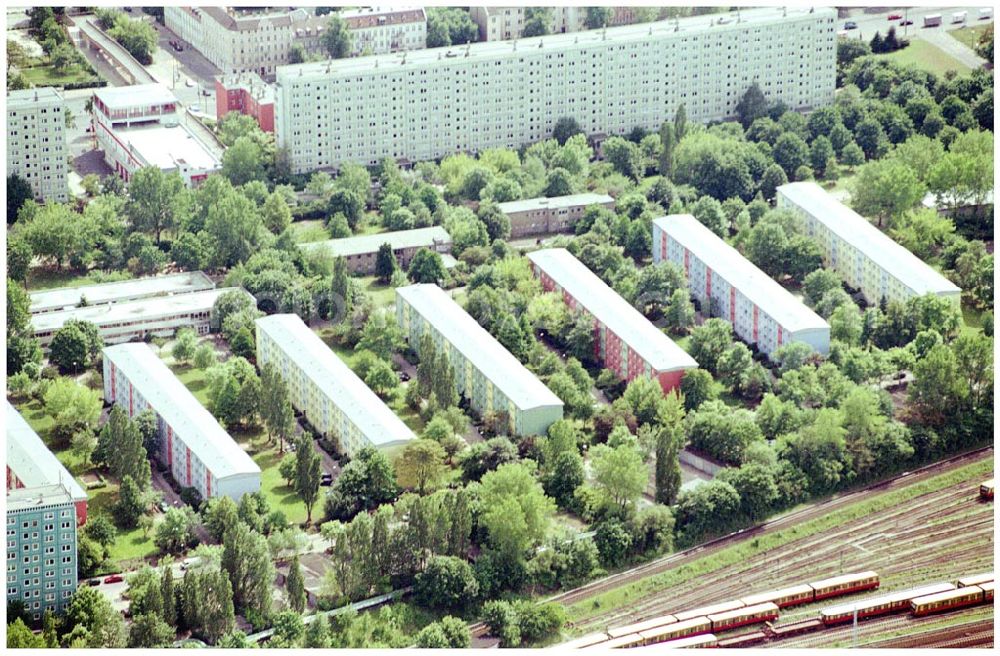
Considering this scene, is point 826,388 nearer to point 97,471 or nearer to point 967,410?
point 967,410

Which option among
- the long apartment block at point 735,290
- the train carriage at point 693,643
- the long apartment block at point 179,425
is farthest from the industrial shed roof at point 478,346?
the train carriage at point 693,643

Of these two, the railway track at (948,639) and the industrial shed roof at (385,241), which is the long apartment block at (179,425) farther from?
the railway track at (948,639)

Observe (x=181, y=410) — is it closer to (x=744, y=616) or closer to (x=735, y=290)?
(x=744, y=616)

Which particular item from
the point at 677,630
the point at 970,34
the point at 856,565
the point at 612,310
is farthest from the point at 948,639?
the point at 970,34

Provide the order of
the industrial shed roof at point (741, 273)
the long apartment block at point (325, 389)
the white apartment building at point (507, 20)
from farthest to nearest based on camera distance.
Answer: the white apartment building at point (507, 20) < the industrial shed roof at point (741, 273) < the long apartment block at point (325, 389)

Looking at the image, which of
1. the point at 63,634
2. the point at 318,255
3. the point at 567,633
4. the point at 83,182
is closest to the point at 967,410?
the point at 567,633

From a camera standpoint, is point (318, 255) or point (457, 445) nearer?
point (457, 445)

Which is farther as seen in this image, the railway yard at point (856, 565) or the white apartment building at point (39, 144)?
the white apartment building at point (39, 144)

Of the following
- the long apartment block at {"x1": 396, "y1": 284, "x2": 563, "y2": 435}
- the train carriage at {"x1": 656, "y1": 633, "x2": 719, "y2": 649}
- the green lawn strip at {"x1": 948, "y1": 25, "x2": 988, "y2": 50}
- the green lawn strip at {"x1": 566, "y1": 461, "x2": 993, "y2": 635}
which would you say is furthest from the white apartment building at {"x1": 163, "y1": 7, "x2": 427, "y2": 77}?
the train carriage at {"x1": 656, "y1": 633, "x2": 719, "y2": 649}
